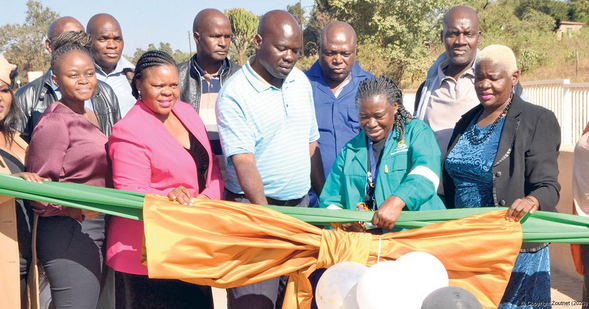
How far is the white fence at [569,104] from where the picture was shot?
10.3 meters

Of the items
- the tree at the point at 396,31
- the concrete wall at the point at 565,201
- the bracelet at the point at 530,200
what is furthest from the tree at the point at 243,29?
the bracelet at the point at 530,200

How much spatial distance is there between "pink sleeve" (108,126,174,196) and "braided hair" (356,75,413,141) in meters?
1.24

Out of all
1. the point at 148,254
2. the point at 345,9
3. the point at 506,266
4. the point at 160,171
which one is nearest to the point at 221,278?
the point at 148,254

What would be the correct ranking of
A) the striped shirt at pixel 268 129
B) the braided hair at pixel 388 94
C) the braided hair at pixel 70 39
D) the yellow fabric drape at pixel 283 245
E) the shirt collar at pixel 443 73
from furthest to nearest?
the braided hair at pixel 70 39
the shirt collar at pixel 443 73
the striped shirt at pixel 268 129
the braided hair at pixel 388 94
the yellow fabric drape at pixel 283 245

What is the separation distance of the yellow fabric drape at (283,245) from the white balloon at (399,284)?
278mm

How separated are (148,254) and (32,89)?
2086 millimetres

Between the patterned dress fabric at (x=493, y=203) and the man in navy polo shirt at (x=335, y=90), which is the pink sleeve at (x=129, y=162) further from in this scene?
the patterned dress fabric at (x=493, y=203)

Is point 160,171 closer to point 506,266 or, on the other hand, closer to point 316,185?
point 316,185

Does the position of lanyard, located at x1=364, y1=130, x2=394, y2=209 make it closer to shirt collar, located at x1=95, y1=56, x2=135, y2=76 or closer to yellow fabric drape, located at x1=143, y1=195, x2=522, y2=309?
yellow fabric drape, located at x1=143, y1=195, x2=522, y2=309

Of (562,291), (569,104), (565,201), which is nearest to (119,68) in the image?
(565,201)

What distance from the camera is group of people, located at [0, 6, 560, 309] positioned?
3.19 m

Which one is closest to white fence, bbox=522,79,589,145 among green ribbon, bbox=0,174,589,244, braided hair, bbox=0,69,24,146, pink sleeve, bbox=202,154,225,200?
green ribbon, bbox=0,174,589,244

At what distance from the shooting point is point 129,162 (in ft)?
10.4

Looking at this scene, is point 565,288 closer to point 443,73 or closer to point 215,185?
point 443,73
